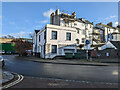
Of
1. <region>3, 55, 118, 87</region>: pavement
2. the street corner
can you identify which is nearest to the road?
<region>3, 55, 118, 87</region>: pavement

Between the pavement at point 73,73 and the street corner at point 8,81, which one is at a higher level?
the street corner at point 8,81

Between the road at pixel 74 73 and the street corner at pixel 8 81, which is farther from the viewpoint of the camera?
the road at pixel 74 73

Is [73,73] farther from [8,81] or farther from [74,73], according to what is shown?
[8,81]

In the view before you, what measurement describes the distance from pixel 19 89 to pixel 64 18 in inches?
1332

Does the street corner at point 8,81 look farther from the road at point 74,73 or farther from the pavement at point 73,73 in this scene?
the road at point 74,73

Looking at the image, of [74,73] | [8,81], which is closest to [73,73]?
[74,73]

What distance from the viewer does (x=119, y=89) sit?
4938 millimetres

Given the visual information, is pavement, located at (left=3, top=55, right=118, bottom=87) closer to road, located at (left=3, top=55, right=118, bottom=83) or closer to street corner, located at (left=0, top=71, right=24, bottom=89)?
road, located at (left=3, top=55, right=118, bottom=83)

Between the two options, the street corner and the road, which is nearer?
the street corner

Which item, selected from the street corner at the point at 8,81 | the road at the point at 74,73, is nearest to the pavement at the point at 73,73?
the road at the point at 74,73

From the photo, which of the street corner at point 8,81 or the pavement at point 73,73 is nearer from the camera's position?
the street corner at point 8,81

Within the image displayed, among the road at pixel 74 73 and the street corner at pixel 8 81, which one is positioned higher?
the street corner at pixel 8 81

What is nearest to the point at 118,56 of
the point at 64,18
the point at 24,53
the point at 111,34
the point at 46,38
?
the point at 46,38

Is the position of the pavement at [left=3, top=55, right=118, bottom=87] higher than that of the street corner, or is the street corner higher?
the street corner
